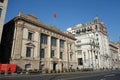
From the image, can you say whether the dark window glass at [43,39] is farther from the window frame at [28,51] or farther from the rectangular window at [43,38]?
the window frame at [28,51]

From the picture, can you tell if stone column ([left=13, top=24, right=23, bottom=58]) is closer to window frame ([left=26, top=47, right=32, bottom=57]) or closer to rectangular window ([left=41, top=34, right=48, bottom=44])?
window frame ([left=26, top=47, right=32, bottom=57])

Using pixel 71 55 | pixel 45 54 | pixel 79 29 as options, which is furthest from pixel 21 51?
pixel 79 29

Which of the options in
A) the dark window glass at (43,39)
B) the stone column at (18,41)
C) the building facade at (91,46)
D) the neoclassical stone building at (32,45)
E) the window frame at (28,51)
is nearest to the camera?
the stone column at (18,41)

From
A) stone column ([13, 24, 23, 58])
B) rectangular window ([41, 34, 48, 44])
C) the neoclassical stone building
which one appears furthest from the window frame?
rectangular window ([41, 34, 48, 44])

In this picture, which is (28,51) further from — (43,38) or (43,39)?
(43,38)

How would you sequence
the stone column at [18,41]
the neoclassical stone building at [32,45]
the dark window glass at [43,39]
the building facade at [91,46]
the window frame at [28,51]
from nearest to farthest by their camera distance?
the stone column at [18,41]
the neoclassical stone building at [32,45]
the window frame at [28,51]
the dark window glass at [43,39]
the building facade at [91,46]

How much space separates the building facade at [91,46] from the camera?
6944 centimetres

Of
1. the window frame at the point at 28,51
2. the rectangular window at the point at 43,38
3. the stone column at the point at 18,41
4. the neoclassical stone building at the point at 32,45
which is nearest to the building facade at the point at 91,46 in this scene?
the neoclassical stone building at the point at 32,45

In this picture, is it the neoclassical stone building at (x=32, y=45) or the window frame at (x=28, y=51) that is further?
the window frame at (x=28, y=51)

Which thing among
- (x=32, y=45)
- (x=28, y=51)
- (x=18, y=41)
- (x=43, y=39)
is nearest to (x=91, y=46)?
(x=43, y=39)

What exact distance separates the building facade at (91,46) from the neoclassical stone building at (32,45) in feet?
80.4

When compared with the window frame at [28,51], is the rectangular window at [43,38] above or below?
above

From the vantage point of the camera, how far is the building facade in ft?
228

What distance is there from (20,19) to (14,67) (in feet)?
40.4
